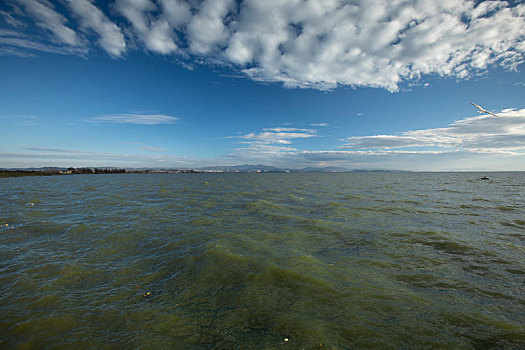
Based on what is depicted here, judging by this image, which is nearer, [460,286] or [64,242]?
[460,286]

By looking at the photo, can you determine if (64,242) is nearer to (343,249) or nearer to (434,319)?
(343,249)

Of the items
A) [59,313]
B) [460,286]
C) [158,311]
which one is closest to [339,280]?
[460,286]

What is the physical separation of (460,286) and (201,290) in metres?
8.97

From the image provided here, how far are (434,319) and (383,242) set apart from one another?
6108 mm

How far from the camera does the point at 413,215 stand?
58.1ft

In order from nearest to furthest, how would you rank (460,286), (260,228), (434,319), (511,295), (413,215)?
(434,319)
(511,295)
(460,286)
(260,228)
(413,215)

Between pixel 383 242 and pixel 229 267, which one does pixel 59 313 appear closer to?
pixel 229 267

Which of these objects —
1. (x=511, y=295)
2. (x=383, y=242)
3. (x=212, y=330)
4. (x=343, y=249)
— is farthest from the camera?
(x=383, y=242)

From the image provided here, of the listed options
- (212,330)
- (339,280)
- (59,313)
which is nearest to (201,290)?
(212,330)

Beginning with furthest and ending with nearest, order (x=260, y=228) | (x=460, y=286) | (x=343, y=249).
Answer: (x=260, y=228) < (x=343, y=249) < (x=460, y=286)

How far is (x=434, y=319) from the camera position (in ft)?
18.7

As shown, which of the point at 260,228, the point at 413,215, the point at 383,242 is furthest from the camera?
the point at 413,215

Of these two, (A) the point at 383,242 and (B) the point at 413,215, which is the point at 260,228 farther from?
(B) the point at 413,215

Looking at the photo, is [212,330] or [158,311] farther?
[158,311]
